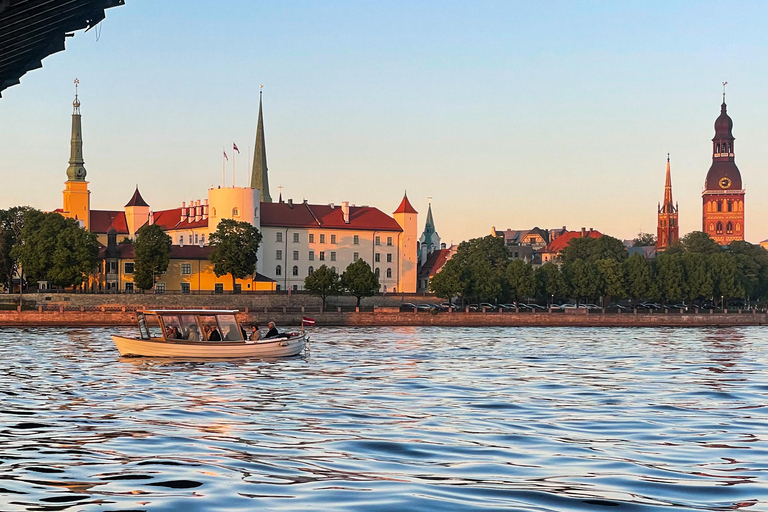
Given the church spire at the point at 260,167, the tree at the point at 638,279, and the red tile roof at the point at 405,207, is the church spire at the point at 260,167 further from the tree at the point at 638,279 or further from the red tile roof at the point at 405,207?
the tree at the point at 638,279

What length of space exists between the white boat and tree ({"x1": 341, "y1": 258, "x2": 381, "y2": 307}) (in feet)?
209

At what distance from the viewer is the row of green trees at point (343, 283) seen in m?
111

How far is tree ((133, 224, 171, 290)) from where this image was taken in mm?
112500

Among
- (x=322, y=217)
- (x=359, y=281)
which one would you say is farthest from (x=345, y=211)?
(x=359, y=281)

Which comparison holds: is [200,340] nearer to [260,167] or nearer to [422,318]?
[422,318]

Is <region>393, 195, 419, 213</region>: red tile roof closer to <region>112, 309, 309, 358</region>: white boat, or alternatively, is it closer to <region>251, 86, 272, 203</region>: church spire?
<region>251, 86, 272, 203</region>: church spire

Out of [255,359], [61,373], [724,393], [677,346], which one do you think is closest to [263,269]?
[677,346]

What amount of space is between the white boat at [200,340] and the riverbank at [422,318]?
40.1 m

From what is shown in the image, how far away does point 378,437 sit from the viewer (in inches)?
869

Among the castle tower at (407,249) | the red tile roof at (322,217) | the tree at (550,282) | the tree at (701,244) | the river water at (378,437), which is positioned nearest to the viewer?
the river water at (378,437)

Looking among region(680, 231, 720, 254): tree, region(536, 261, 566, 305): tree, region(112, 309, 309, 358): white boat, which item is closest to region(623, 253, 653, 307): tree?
region(536, 261, 566, 305): tree

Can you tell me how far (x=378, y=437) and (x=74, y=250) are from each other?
8786cm

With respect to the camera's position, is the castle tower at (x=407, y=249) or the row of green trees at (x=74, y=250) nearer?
the row of green trees at (x=74, y=250)

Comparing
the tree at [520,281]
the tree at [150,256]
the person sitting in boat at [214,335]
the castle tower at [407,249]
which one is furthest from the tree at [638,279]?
the person sitting in boat at [214,335]
